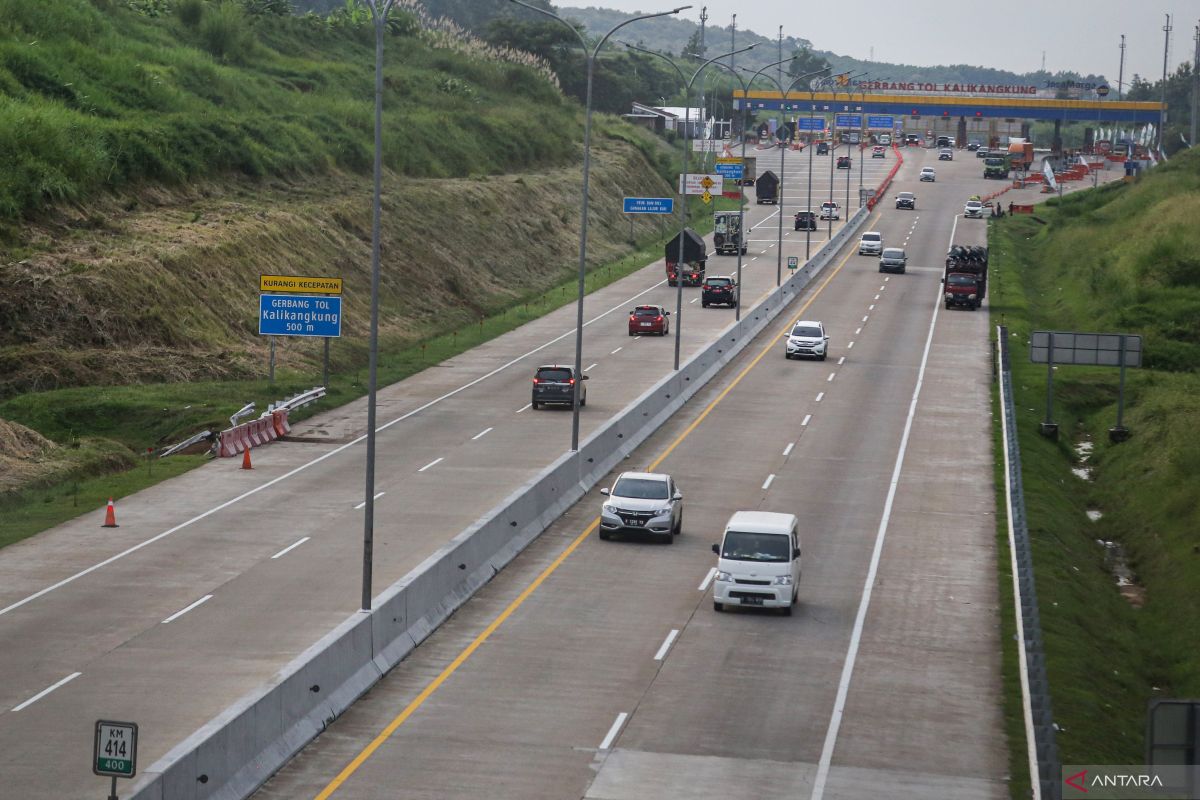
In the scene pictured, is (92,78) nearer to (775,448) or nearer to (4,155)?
(4,155)


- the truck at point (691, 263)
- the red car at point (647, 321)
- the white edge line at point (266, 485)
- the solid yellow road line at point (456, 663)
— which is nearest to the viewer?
the solid yellow road line at point (456, 663)

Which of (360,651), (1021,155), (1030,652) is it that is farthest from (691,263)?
(1021,155)

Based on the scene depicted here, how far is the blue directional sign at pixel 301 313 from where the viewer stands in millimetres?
54469

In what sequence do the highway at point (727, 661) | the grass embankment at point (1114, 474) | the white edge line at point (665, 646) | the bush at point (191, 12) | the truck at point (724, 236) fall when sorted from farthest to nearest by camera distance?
the truck at point (724, 236) → the bush at point (191, 12) → the grass embankment at point (1114, 474) → the white edge line at point (665, 646) → the highway at point (727, 661)

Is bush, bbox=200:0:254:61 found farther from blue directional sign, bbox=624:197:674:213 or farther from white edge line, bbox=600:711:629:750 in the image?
white edge line, bbox=600:711:629:750

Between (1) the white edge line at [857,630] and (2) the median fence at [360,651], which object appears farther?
(1) the white edge line at [857,630]

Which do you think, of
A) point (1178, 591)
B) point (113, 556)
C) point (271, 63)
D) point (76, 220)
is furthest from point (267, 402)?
point (271, 63)

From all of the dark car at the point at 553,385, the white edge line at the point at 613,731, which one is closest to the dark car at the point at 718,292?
the dark car at the point at 553,385

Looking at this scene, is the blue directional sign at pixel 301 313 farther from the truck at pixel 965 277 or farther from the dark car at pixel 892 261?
the dark car at pixel 892 261

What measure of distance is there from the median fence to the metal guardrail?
33.1ft

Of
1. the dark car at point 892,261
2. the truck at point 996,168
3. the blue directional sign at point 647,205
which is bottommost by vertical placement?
the dark car at point 892,261

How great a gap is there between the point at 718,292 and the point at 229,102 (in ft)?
97.6

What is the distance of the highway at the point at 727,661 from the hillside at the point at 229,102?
30848 millimetres

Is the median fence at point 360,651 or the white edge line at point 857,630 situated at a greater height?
the median fence at point 360,651
